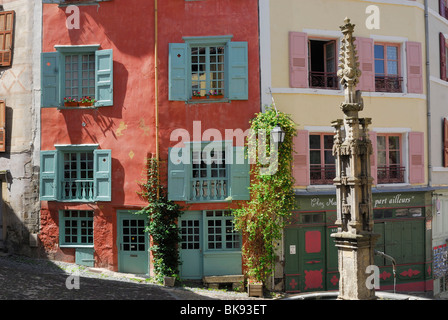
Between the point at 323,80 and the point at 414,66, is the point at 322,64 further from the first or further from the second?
the point at 414,66

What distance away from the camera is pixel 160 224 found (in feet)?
43.1

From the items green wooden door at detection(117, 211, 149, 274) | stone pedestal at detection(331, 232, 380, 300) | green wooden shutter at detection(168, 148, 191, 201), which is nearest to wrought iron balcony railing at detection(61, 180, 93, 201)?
green wooden door at detection(117, 211, 149, 274)

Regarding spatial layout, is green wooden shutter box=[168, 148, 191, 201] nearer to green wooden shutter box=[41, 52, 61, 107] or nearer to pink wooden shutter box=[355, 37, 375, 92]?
green wooden shutter box=[41, 52, 61, 107]

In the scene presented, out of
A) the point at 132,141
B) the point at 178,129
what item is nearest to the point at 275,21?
the point at 178,129

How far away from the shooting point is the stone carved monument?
24.9 feet

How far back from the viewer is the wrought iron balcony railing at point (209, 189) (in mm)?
13562

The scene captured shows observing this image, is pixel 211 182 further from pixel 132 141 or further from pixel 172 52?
pixel 172 52

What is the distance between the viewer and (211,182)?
13.7m

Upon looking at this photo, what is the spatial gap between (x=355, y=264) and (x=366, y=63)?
861 cm

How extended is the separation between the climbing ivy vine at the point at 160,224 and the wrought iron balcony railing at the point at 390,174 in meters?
6.39

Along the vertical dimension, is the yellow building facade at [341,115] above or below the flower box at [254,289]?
above

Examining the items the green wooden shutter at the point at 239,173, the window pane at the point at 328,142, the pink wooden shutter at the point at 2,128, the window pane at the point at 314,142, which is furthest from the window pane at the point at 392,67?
the pink wooden shutter at the point at 2,128

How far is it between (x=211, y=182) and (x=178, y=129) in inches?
71.1

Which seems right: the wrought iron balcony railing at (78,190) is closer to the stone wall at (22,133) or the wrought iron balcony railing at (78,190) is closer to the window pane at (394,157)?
the stone wall at (22,133)
